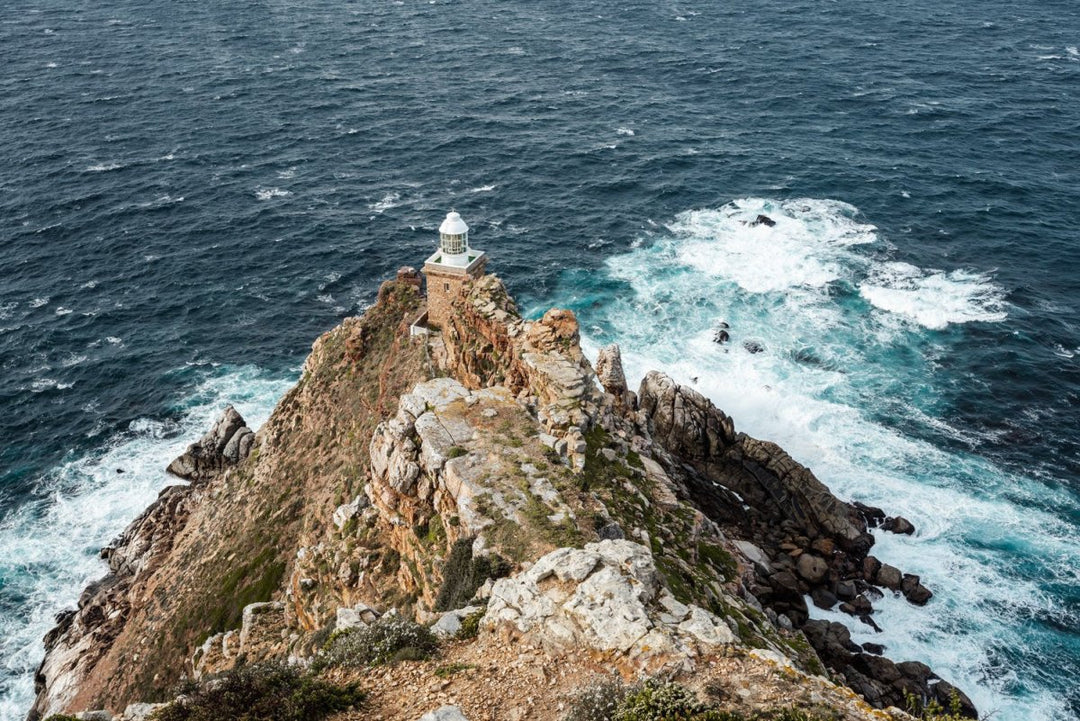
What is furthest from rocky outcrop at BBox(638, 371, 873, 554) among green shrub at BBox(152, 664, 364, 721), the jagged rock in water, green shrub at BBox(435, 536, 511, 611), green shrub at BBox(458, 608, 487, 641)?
green shrub at BBox(152, 664, 364, 721)

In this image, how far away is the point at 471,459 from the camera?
33.0m

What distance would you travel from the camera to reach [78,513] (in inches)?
2534

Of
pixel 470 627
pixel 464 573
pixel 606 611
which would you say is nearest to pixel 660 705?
pixel 606 611

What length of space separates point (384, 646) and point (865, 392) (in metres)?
57.0

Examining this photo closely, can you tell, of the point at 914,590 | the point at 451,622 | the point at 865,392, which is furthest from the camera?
the point at 865,392

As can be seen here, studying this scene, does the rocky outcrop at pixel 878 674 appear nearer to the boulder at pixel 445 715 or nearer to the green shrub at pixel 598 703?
the green shrub at pixel 598 703

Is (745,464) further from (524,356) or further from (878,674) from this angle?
(524,356)

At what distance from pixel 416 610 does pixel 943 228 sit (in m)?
88.4

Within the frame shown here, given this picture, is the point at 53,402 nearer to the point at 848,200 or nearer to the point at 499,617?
the point at 499,617

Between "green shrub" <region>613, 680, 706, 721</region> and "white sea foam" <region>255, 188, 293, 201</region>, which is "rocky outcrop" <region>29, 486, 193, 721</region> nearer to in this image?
"green shrub" <region>613, 680, 706, 721</region>

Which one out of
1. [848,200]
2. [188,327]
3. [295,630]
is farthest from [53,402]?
[848,200]

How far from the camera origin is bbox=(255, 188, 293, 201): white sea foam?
351ft

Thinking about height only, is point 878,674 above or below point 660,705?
below

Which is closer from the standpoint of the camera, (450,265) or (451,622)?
(451,622)
